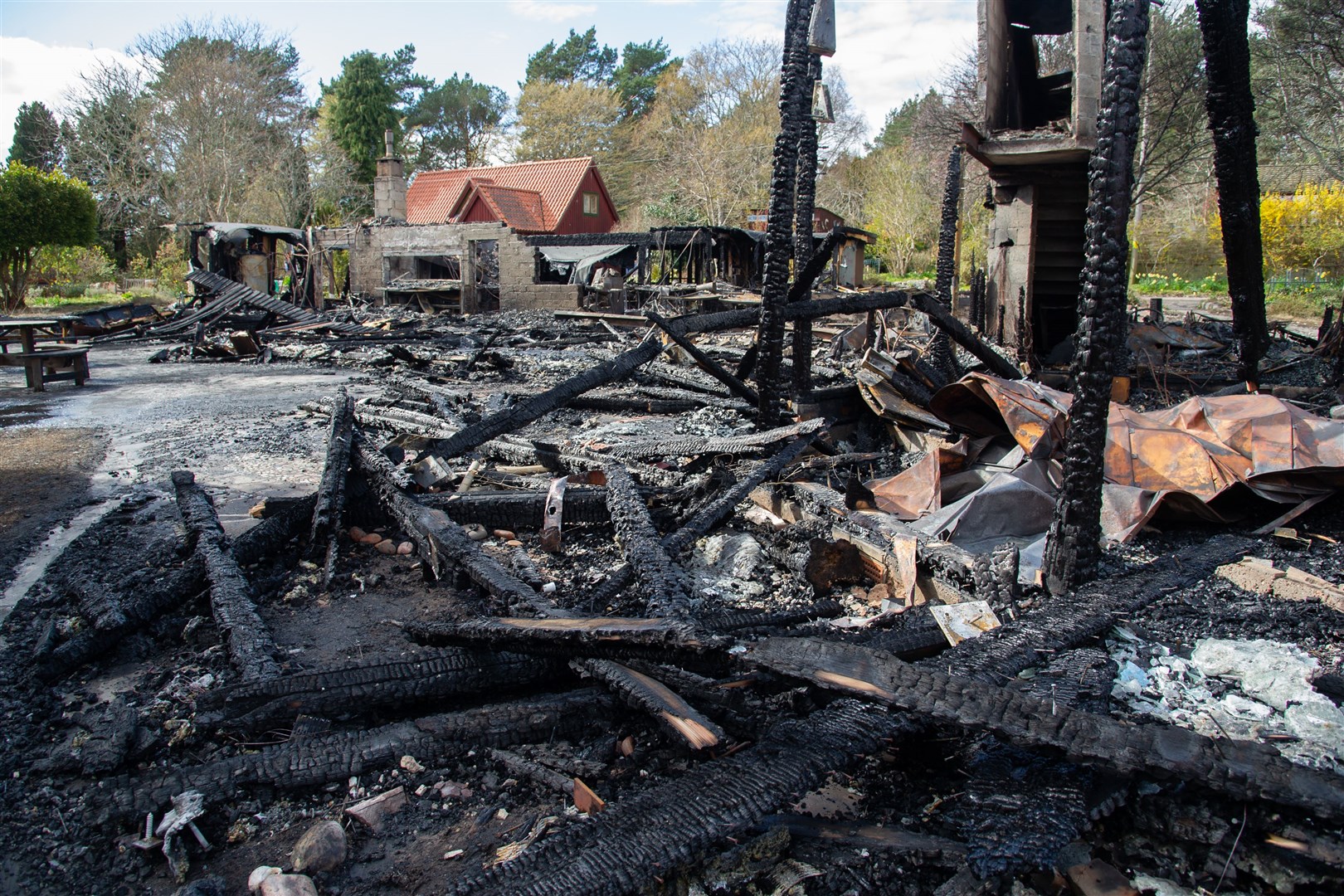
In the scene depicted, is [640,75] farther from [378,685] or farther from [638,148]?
[378,685]

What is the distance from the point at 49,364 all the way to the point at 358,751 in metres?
14.3

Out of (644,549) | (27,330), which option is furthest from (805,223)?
(27,330)

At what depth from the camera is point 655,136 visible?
172 feet

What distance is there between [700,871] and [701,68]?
52.6 meters

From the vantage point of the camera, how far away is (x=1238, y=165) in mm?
9148

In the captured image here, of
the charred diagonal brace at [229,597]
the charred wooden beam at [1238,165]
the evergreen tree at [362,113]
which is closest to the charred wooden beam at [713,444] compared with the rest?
the charred diagonal brace at [229,597]

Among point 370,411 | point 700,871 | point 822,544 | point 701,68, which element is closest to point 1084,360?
point 822,544

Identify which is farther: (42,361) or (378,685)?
(42,361)

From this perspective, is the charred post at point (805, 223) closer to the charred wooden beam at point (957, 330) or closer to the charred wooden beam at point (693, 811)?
the charred wooden beam at point (957, 330)

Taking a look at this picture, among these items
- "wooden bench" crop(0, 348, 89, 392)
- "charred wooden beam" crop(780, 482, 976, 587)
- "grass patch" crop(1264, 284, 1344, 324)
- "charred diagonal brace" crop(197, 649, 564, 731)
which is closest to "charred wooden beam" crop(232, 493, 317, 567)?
"charred diagonal brace" crop(197, 649, 564, 731)

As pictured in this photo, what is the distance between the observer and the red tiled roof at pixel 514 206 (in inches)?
1433

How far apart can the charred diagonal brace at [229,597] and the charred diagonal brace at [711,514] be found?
1477mm

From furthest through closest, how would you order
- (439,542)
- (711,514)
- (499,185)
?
(499,185)
(711,514)
(439,542)

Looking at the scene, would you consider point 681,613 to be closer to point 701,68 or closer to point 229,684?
point 229,684
